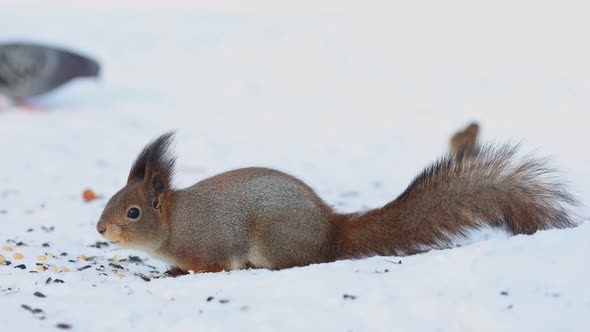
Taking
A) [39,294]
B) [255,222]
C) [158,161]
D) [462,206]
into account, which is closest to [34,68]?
[158,161]

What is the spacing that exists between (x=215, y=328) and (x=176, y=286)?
52 centimetres

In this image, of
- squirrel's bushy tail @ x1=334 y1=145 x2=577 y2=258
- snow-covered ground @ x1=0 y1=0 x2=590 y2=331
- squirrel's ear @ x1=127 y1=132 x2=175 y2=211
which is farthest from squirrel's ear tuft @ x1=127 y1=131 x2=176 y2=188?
squirrel's bushy tail @ x1=334 y1=145 x2=577 y2=258

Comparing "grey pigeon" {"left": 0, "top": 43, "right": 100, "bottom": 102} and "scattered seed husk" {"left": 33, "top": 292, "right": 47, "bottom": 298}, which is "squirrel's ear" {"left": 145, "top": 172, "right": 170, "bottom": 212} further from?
"grey pigeon" {"left": 0, "top": 43, "right": 100, "bottom": 102}

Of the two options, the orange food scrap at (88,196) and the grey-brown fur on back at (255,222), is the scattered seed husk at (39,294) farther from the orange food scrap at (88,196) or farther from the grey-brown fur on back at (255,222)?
the orange food scrap at (88,196)

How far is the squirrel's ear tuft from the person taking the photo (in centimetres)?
427

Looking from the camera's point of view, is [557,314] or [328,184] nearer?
[557,314]

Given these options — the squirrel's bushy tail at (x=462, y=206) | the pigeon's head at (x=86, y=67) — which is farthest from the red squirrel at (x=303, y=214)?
the pigeon's head at (x=86, y=67)

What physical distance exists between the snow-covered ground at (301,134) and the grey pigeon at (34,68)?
313 millimetres

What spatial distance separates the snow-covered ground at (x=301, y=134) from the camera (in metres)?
3.27

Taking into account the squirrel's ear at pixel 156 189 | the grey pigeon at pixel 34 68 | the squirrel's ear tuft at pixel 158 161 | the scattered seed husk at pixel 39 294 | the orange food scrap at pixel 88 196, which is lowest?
the scattered seed husk at pixel 39 294

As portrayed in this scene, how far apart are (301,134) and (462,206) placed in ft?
18.5

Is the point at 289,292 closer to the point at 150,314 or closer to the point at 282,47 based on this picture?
the point at 150,314

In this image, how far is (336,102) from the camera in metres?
10.8

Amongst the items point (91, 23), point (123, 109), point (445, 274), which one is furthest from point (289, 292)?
point (91, 23)
